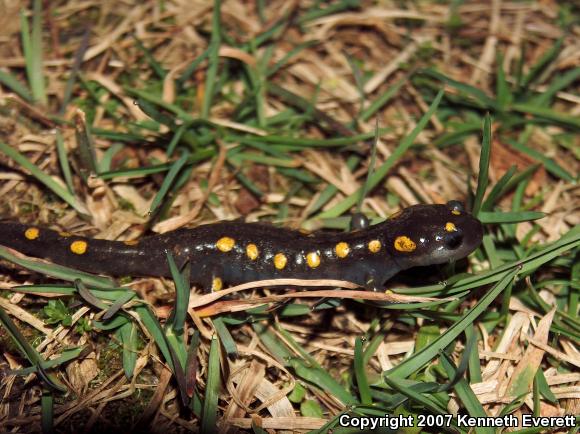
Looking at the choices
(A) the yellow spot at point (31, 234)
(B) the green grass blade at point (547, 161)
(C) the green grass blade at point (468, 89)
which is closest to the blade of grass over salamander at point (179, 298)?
(A) the yellow spot at point (31, 234)

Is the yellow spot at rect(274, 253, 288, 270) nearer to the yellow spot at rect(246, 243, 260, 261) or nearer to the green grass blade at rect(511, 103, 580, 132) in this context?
the yellow spot at rect(246, 243, 260, 261)

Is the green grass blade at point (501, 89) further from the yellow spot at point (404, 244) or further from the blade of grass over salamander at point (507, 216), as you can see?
the yellow spot at point (404, 244)

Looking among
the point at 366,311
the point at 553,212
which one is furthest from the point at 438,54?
the point at 366,311

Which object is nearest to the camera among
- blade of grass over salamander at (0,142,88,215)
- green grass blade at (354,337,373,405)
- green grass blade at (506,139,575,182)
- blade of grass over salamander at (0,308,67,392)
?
blade of grass over salamander at (0,308,67,392)

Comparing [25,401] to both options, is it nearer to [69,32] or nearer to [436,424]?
[436,424]

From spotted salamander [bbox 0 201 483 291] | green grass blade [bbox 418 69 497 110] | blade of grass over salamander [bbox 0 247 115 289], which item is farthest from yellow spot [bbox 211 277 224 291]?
green grass blade [bbox 418 69 497 110]

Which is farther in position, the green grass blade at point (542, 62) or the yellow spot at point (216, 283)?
the green grass blade at point (542, 62)

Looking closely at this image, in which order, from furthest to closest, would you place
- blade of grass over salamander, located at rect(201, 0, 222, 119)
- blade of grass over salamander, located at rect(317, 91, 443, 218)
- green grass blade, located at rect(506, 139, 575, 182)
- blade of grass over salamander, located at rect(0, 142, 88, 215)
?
blade of grass over salamander, located at rect(201, 0, 222, 119) → green grass blade, located at rect(506, 139, 575, 182) → blade of grass over salamander, located at rect(317, 91, 443, 218) → blade of grass over salamander, located at rect(0, 142, 88, 215)

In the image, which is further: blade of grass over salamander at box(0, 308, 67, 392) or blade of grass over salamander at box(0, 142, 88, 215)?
blade of grass over salamander at box(0, 142, 88, 215)
